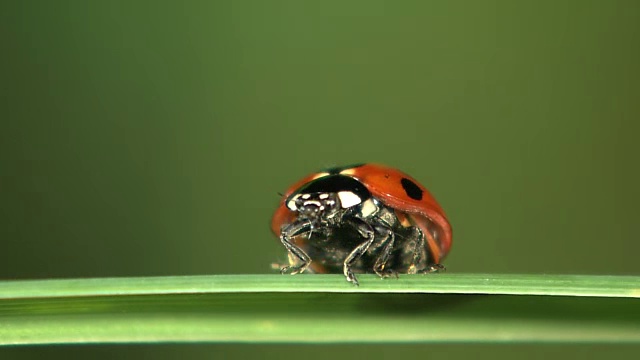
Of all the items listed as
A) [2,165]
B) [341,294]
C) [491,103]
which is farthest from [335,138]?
[341,294]

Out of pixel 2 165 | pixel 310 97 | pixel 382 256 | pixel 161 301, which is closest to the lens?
pixel 161 301

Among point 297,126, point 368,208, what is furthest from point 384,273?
point 297,126

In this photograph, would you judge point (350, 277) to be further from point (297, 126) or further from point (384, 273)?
point (297, 126)

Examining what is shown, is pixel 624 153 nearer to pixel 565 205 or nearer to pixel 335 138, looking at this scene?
pixel 565 205

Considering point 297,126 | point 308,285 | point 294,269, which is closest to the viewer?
point 308,285

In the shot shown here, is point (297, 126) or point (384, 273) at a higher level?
point (297, 126)

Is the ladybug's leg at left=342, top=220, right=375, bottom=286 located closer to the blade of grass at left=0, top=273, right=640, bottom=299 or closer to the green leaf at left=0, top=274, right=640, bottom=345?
the green leaf at left=0, top=274, right=640, bottom=345
